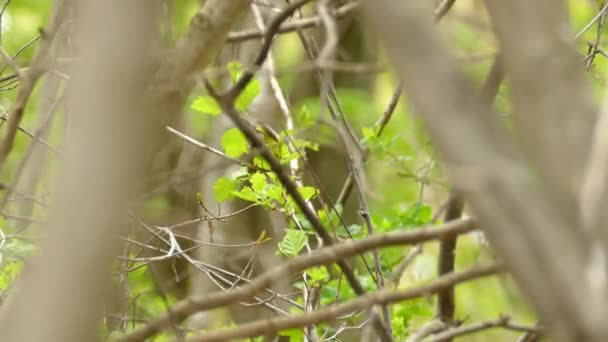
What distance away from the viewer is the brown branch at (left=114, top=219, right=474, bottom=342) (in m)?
1.34

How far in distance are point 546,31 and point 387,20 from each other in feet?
0.60

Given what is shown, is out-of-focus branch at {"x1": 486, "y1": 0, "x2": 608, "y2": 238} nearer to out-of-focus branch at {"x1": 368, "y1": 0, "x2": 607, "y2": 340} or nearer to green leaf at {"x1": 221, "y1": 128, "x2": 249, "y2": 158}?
out-of-focus branch at {"x1": 368, "y1": 0, "x2": 607, "y2": 340}

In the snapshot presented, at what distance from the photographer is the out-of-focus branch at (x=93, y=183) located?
983 millimetres

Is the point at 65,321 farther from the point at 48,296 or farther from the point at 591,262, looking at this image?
the point at 591,262

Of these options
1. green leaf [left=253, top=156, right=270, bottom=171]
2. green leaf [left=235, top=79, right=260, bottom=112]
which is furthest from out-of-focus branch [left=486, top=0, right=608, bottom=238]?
green leaf [left=253, top=156, right=270, bottom=171]

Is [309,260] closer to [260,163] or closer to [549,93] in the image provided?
[549,93]

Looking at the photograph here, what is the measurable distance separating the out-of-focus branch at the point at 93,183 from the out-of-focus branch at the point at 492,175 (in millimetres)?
284

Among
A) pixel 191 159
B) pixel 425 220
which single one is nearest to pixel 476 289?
pixel 191 159

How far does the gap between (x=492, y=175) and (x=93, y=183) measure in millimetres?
426

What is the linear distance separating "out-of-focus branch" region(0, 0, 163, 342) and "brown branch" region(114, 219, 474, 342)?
1.33ft

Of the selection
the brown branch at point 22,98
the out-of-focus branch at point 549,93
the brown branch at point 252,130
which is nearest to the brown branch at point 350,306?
the brown branch at point 252,130

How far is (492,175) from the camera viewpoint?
980 mm

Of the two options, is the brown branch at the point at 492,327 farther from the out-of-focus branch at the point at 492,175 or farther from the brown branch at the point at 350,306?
the out-of-focus branch at the point at 492,175

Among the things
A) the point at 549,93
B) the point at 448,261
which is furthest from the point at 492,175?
the point at 448,261
